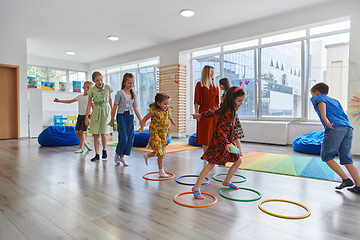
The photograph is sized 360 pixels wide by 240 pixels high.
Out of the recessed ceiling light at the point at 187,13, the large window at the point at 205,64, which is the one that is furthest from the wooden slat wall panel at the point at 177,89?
the recessed ceiling light at the point at 187,13

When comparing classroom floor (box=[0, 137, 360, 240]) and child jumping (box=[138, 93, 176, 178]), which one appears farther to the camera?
child jumping (box=[138, 93, 176, 178])

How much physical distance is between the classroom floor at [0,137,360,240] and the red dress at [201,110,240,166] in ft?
1.13

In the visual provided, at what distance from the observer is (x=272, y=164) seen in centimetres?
350

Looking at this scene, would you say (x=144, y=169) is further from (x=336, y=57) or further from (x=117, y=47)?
(x=117, y=47)

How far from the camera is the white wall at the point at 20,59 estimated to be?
22.5ft

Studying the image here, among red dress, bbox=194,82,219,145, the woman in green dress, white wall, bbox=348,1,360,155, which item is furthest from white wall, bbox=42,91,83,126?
white wall, bbox=348,1,360,155

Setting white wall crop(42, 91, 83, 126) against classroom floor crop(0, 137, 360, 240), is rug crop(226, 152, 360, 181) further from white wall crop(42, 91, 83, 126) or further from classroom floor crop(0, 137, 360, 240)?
white wall crop(42, 91, 83, 126)

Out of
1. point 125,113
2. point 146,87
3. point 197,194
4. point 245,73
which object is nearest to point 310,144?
point 245,73

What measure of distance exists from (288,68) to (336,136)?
4.16 metres

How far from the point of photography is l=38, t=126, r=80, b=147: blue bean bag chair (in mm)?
5348

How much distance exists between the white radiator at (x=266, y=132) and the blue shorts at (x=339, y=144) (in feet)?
11.0

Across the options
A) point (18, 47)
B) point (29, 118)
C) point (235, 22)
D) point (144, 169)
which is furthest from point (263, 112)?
point (18, 47)

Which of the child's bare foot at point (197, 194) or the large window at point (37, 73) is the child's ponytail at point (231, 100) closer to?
the child's bare foot at point (197, 194)

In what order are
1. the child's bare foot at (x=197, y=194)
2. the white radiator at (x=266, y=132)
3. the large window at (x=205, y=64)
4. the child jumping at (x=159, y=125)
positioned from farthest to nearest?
the large window at (x=205, y=64) → the white radiator at (x=266, y=132) → the child jumping at (x=159, y=125) → the child's bare foot at (x=197, y=194)
